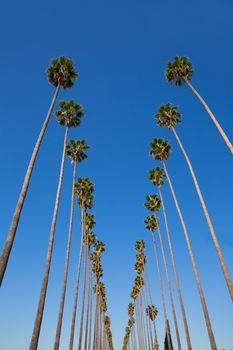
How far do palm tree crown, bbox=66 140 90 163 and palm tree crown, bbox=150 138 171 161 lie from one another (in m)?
8.91

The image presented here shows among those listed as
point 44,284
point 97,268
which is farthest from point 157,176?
point 97,268

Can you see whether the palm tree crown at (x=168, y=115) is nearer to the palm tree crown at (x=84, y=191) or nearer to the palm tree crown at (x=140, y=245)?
the palm tree crown at (x=84, y=191)

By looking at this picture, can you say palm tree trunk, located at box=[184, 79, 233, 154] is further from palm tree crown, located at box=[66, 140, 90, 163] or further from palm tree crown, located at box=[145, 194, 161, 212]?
palm tree crown, located at box=[145, 194, 161, 212]

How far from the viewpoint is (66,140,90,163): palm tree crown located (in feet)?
116

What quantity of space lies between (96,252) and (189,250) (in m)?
40.3

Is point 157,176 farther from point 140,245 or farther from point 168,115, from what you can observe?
point 140,245

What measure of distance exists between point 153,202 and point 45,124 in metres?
29.9

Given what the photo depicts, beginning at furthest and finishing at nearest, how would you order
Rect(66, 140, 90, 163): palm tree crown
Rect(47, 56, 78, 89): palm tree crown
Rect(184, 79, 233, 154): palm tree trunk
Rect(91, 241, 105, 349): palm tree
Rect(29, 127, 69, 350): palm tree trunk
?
Rect(91, 241, 105, 349): palm tree, Rect(66, 140, 90, 163): palm tree crown, Rect(47, 56, 78, 89): palm tree crown, Rect(184, 79, 233, 154): palm tree trunk, Rect(29, 127, 69, 350): palm tree trunk

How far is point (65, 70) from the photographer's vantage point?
80.0 ft

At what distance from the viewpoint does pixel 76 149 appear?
35.4 m

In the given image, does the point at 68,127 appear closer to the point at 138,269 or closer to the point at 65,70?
the point at 65,70

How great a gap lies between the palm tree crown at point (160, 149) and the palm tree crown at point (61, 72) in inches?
623

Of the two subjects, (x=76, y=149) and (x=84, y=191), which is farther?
(x=84, y=191)

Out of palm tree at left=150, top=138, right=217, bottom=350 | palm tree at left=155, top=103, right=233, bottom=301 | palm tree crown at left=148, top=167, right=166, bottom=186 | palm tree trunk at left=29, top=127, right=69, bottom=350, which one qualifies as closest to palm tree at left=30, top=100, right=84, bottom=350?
palm tree trunk at left=29, top=127, right=69, bottom=350
